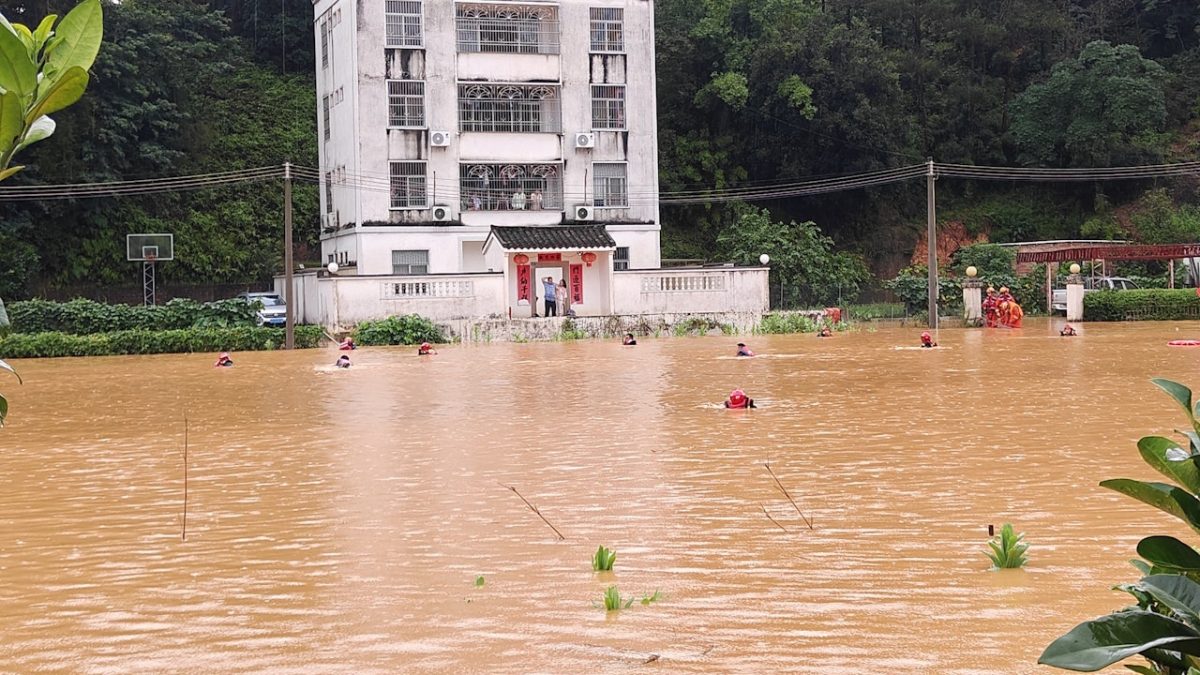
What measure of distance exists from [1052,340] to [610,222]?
2001cm

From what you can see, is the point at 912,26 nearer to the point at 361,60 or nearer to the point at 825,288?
the point at 825,288

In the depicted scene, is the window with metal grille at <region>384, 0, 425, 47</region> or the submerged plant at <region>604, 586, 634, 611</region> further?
the window with metal grille at <region>384, 0, 425, 47</region>

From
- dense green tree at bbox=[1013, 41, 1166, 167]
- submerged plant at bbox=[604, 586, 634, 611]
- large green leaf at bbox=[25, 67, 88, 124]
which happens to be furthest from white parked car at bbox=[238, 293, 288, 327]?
large green leaf at bbox=[25, 67, 88, 124]

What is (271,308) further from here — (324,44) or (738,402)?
(738,402)

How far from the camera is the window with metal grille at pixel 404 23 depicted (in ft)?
159

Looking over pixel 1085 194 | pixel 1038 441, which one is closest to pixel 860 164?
pixel 1085 194

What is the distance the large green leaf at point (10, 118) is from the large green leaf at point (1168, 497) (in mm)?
1923

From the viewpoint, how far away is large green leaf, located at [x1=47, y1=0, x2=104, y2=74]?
2.39 metres

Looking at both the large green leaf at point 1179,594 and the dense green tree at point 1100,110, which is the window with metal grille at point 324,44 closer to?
the dense green tree at point 1100,110

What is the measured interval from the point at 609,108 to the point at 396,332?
1409cm

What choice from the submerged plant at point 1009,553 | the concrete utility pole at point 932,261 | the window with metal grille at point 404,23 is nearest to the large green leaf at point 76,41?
the submerged plant at point 1009,553

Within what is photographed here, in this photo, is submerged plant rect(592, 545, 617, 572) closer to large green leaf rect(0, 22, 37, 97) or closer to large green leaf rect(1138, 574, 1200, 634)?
large green leaf rect(1138, 574, 1200, 634)

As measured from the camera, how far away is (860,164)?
55.8 m

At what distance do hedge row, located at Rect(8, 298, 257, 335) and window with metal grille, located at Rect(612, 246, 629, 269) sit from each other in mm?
14051
